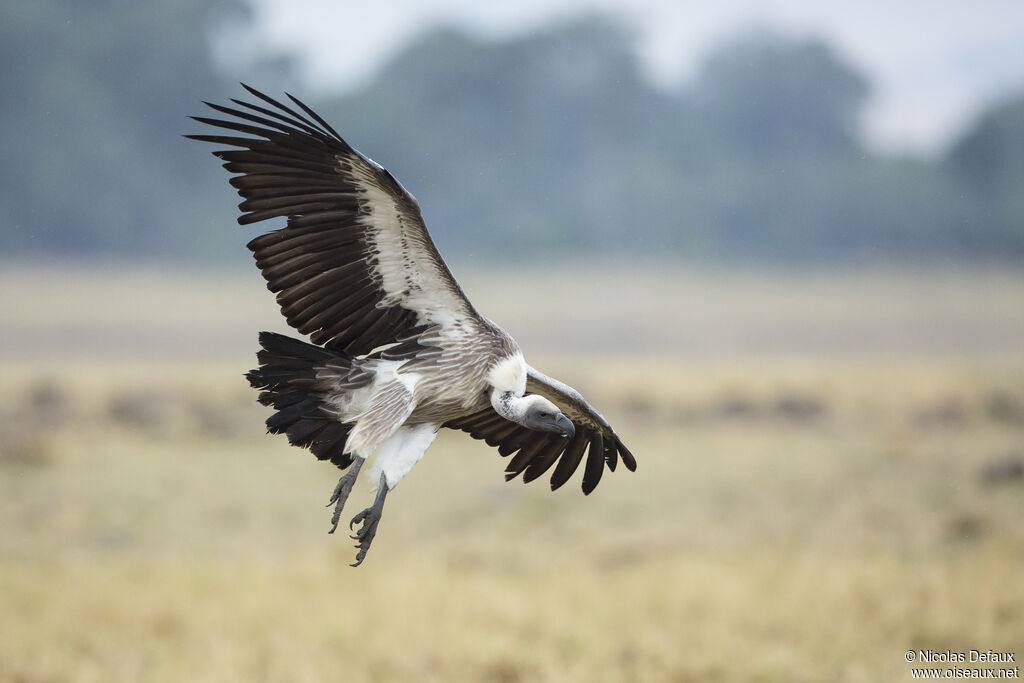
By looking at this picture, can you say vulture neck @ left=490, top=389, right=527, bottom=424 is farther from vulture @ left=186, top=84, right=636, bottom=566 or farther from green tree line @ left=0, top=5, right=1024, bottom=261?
green tree line @ left=0, top=5, right=1024, bottom=261

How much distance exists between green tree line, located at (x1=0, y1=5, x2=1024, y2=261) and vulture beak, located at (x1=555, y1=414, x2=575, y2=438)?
1977 inches

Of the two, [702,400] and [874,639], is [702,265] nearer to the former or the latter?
[702,400]

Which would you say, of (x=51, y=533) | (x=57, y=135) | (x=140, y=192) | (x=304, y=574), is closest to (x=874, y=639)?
(x=304, y=574)

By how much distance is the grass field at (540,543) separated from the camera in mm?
11344

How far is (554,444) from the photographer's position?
5.56 m

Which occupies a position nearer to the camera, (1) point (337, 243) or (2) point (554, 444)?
(1) point (337, 243)

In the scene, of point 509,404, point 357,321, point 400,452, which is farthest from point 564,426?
point 357,321

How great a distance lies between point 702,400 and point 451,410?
1865 cm

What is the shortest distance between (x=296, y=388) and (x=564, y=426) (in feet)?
3.51

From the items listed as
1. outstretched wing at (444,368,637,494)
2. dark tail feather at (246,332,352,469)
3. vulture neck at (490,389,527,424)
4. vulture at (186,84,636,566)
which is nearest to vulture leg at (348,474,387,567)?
vulture at (186,84,636,566)

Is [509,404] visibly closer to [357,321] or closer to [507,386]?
[507,386]

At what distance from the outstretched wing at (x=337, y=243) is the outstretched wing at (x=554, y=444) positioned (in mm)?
677

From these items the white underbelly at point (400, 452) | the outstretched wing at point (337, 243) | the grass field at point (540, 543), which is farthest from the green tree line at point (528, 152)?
the white underbelly at point (400, 452)

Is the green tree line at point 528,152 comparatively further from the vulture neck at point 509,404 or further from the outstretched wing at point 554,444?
the vulture neck at point 509,404
